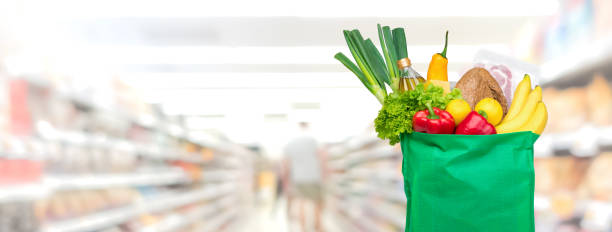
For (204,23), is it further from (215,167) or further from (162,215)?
(215,167)

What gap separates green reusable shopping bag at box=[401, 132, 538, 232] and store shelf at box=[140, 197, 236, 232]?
4357 mm

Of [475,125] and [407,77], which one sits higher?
[407,77]

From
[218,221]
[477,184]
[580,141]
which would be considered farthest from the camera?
[218,221]

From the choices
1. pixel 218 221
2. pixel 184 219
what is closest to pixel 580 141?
pixel 184 219

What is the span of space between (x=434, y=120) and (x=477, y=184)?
17 cm

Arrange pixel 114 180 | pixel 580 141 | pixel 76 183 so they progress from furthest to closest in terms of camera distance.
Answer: pixel 114 180 < pixel 76 183 < pixel 580 141

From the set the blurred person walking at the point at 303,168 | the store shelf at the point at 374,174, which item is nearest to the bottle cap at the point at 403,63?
the store shelf at the point at 374,174

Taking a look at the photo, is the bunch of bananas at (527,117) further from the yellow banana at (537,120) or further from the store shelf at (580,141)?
the store shelf at (580,141)

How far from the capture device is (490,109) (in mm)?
1135

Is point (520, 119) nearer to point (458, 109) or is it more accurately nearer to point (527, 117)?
point (527, 117)

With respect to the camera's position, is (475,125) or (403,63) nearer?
(475,125)

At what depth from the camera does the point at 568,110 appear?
2.70m

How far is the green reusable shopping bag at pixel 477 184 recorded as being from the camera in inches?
42.9

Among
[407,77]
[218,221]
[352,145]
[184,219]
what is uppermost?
[352,145]
